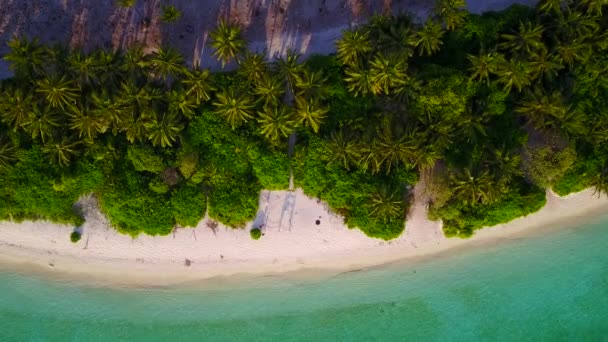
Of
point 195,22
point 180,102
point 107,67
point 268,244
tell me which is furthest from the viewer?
point 268,244

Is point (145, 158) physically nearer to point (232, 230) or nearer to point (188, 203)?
point (188, 203)

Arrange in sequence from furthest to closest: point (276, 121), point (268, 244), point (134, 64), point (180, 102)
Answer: point (268, 244) < point (180, 102) < point (134, 64) < point (276, 121)

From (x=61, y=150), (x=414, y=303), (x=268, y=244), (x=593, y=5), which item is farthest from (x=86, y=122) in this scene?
(x=593, y=5)

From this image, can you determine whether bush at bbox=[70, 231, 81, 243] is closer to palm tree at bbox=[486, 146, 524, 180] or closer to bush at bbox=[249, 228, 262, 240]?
bush at bbox=[249, 228, 262, 240]

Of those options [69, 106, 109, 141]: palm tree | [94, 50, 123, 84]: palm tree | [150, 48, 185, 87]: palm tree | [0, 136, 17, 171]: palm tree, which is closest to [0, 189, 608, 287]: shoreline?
[0, 136, 17, 171]: palm tree

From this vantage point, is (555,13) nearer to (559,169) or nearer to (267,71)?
(559,169)

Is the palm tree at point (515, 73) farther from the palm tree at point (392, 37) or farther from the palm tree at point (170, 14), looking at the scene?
the palm tree at point (170, 14)
